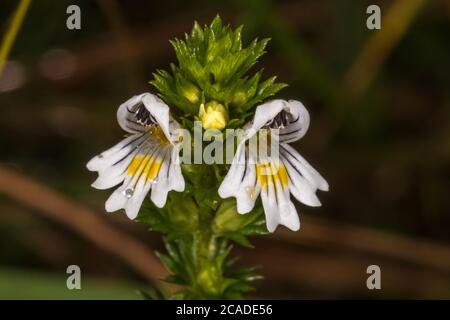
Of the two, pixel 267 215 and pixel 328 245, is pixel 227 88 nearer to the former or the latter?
pixel 267 215

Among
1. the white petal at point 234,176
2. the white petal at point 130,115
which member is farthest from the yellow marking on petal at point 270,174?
the white petal at point 130,115

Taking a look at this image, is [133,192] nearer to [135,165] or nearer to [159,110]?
[135,165]

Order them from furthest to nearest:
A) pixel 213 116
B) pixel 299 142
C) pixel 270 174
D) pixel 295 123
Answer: pixel 299 142, pixel 295 123, pixel 270 174, pixel 213 116

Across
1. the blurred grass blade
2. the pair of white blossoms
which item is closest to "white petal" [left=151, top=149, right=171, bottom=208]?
the pair of white blossoms

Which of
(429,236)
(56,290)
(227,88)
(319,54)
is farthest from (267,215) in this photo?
(319,54)

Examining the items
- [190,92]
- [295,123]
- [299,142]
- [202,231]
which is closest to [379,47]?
[299,142]

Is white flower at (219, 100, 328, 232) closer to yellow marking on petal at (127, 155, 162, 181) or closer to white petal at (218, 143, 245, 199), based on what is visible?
white petal at (218, 143, 245, 199)
